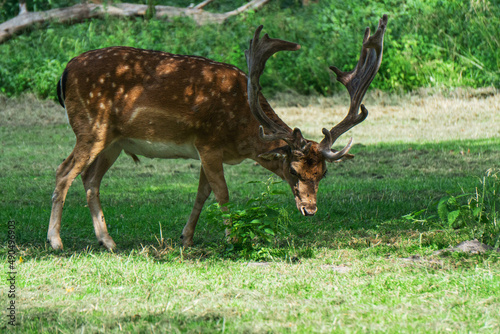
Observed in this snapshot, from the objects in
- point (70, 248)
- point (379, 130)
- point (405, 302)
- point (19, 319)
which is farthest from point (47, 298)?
point (379, 130)

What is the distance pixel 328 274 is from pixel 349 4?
14345 millimetres

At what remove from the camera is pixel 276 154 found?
6.62 metres

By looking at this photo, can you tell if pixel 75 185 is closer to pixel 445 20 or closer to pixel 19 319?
pixel 19 319

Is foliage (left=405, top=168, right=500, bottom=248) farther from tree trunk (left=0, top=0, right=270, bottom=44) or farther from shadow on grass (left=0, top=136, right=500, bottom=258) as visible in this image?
tree trunk (left=0, top=0, right=270, bottom=44)

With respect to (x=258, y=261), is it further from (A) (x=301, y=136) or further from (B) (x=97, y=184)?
(B) (x=97, y=184)

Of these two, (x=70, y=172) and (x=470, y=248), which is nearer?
(x=470, y=248)

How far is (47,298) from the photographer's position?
4.85 m

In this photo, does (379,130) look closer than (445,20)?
Yes

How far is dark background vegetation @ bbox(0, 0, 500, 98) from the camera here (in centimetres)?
1634

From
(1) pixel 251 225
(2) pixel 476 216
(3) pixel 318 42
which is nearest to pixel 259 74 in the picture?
(1) pixel 251 225

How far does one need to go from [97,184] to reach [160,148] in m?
0.80

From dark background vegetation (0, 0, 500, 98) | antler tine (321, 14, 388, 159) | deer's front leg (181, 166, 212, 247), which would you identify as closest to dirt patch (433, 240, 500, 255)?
antler tine (321, 14, 388, 159)

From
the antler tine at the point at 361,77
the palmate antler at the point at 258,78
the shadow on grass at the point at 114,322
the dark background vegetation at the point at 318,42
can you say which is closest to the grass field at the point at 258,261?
the shadow on grass at the point at 114,322

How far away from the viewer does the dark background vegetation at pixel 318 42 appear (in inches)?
643
